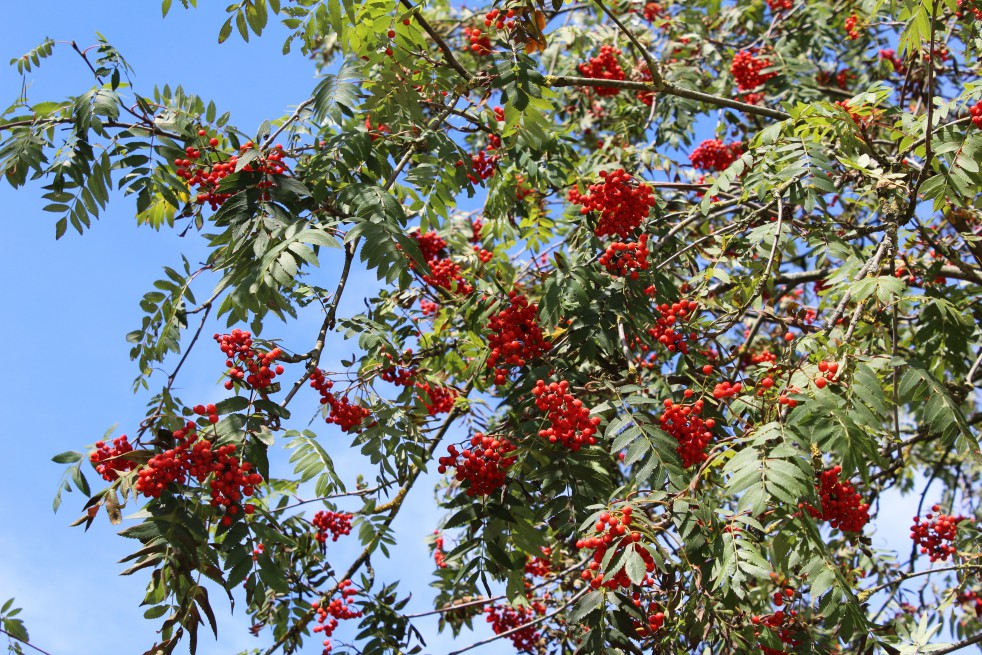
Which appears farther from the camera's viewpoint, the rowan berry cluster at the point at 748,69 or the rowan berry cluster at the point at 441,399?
the rowan berry cluster at the point at 748,69

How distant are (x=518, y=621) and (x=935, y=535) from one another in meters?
2.81

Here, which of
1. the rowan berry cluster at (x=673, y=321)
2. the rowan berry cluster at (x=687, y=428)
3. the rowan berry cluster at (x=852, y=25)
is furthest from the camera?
the rowan berry cluster at (x=852, y=25)

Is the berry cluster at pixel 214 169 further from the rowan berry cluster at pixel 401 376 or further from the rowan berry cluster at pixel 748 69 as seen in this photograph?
the rowan berry cluster at pixel 748 69

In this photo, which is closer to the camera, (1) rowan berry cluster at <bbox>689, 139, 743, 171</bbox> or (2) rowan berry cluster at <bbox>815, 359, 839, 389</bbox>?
(2) rowan berry cluster at <bbox>815, 359, 839, 389</bbox>

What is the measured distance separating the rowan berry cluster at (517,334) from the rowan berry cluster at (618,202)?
25.3 inches

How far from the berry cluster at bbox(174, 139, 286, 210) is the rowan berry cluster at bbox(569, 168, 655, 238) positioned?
→ 1678 mm

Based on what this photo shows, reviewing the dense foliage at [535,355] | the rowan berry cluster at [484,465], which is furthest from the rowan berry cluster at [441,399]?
the rowan berry cluster at [484,465]

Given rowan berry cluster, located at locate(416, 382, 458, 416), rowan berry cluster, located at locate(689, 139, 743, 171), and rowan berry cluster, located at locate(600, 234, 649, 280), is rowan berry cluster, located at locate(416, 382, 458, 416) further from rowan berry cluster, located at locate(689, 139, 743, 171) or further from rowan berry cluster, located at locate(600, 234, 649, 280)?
rowan berry cluster, located at locate(689, 139, 743, 171)

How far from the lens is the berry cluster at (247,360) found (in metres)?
4.09

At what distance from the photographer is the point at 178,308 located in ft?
15.7

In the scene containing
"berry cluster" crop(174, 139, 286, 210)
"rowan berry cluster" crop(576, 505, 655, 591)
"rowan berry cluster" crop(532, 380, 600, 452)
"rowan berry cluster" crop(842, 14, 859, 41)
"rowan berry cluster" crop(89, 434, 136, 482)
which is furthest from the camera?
"rowan berry cluster" crop(842, 14, 859, 41)

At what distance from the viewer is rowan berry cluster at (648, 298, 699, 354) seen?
4.70 meters

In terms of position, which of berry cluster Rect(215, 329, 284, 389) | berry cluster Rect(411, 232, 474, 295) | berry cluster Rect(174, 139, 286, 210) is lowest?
berry cluster Rect(215, 329, 284, 389)

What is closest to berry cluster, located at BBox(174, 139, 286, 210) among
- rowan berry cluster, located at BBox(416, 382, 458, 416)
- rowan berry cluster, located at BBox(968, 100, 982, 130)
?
rowan berry cluster, located at BBox(416, 382, 458, 416)
